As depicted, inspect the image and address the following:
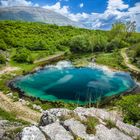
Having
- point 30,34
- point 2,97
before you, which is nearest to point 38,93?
point 2,97

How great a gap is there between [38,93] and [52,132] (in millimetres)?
57740

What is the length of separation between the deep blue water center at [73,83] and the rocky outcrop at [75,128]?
45.0 metres

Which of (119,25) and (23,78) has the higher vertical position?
(119,25)

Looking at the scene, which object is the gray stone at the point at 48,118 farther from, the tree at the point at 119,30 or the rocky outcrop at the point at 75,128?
the tree at the point at 119,30

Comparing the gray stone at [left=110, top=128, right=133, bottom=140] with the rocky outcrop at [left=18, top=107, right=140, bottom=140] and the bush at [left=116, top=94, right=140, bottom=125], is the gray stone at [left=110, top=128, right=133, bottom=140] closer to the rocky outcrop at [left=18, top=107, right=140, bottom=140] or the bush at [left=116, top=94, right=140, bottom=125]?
the rocky outcrop at [left=18, top=107, right=140, bottom=140]

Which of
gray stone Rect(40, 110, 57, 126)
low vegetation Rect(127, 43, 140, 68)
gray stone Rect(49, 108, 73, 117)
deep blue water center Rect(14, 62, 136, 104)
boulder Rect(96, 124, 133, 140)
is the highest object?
gray stone Rect(49, 108, 73, 117)

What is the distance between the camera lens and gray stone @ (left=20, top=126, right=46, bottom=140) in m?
15.5

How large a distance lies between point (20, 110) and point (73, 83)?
35.0m

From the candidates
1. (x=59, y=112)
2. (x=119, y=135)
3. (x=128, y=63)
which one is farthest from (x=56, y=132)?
(x=128, y=63)

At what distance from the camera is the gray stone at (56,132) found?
16.3 m

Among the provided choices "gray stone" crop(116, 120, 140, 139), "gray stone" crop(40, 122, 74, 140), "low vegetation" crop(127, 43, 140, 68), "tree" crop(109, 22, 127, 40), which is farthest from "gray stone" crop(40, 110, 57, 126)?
"tree" crop(109, 22, 127, 40)

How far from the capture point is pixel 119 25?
6496 inches

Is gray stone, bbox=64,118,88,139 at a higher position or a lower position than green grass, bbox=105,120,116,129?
higher

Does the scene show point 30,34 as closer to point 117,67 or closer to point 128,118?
point 117,67
